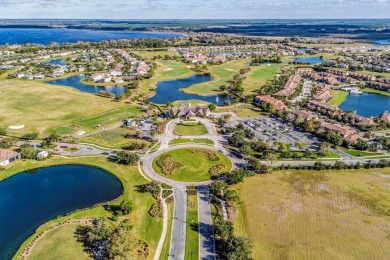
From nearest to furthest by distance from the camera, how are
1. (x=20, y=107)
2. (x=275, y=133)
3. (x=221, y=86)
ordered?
(x=275, y=133)
(x=20, y=107)
(x=221, y=86)

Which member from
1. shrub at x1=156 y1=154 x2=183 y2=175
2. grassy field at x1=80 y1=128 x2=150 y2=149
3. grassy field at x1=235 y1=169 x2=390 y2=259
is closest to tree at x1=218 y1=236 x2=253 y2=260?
grassy field at x1=235 y1=169 x2=390 y2=259

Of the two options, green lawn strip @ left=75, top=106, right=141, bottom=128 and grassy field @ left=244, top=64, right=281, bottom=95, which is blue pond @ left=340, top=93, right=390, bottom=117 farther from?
green lawn strip @ left=75, top=106, right=141, bottom=128

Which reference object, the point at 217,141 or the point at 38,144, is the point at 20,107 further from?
the point at 217,141

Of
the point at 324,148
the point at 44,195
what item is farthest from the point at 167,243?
the point at 324,148

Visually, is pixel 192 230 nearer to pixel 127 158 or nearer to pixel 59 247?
pixel 59 247

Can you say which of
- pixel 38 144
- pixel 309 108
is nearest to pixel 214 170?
pixel 38 144

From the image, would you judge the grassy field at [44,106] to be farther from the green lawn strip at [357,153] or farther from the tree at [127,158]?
the green lawn strip at [357,153]

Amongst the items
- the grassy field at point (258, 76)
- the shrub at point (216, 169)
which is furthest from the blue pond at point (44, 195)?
the grassy field at point (258, 76)
